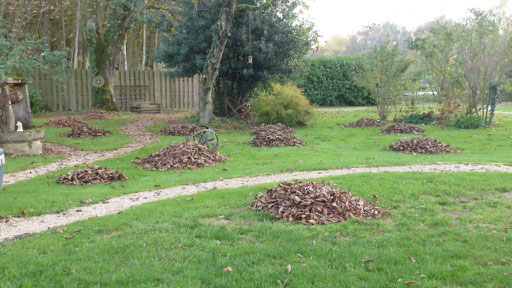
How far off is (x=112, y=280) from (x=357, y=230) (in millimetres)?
3265

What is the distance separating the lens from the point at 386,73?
19.8 metres

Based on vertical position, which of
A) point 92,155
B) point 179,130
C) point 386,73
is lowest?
point 92,155

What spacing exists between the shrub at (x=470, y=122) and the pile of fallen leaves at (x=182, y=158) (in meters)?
11.1

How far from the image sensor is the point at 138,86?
89.4ft

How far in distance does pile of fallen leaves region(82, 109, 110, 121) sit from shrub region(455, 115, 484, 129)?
50.9 feet

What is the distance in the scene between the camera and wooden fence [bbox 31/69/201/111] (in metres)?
24.8

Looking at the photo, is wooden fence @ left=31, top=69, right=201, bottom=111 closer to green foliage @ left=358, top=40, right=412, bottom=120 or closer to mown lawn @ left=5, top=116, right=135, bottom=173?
mown lawn @ left=5, top=116, right=135, bottom=173

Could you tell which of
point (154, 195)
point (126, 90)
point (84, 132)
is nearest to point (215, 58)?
point (84, 132)

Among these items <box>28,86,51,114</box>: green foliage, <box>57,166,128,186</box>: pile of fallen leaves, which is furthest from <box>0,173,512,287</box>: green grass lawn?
<box>28,86,51,114</box>: green foliage

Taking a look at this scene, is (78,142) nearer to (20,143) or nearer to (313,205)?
(20,143)

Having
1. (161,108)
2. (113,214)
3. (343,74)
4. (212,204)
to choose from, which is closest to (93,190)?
(113,214)

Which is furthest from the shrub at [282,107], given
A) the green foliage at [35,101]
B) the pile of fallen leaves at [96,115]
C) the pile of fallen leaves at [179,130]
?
the green foliage at [35,101]

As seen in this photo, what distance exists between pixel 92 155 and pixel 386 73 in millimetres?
12733

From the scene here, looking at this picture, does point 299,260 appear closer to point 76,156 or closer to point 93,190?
point 93,190
